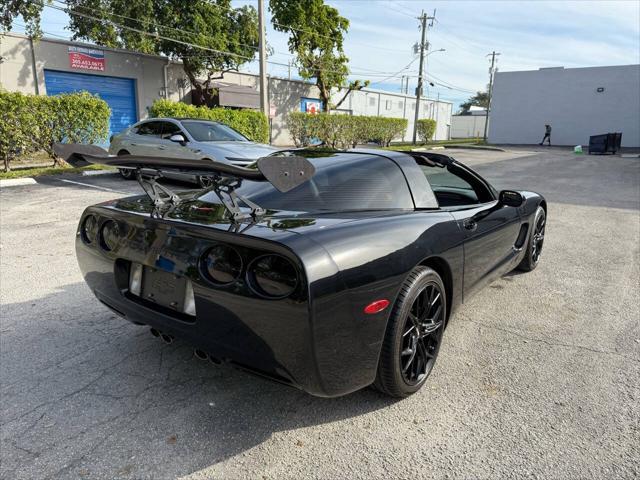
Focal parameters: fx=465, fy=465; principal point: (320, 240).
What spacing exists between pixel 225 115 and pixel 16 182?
23.4 ft

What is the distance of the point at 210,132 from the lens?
10.2 metres

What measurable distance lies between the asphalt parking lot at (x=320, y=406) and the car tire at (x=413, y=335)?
0.46ft

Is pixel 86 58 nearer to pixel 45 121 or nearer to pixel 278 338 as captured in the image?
pixel 45 121

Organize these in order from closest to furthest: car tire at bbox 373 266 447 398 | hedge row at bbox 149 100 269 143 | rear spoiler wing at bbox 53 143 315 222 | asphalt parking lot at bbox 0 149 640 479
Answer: rear spoiler wing at bbox 53 143 315 222 < asphalt parking lot at bbox 0 149 640 479 < car tire at bbox 373 266 447 398 < hedge row at bbox 149 100 269 143

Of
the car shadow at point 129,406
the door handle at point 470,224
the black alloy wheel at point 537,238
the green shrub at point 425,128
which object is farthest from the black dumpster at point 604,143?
the car shadow at point 129,406

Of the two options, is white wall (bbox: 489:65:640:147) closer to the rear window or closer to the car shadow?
the rear window

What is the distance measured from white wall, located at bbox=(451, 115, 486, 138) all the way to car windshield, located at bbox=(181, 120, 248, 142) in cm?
6089

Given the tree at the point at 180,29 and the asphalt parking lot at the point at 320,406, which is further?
the tree at the point at 180,29

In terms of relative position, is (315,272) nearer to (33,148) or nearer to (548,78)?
(33,148)

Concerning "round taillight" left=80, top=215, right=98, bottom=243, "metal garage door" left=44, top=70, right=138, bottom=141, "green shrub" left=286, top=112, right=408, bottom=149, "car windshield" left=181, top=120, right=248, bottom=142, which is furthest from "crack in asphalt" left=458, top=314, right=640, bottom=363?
"metal garage door" left=44, top=70, right=138, bottom=141

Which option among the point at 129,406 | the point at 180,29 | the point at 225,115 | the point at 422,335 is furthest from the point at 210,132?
the point at 180,29

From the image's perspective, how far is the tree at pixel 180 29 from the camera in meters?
20.6

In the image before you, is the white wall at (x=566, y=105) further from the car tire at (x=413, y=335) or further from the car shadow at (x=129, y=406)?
the car shadow at (x=129, y=406)

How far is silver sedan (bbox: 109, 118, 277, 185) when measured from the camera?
30.0 feet
